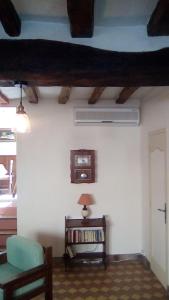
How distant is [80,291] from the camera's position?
3.31m

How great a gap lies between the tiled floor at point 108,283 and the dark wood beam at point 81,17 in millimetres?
2772

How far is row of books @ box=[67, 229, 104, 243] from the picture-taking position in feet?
13.0

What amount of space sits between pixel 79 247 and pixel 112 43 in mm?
3183

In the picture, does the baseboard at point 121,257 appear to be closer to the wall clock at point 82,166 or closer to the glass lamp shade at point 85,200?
the glass lamp shade at point 85,200

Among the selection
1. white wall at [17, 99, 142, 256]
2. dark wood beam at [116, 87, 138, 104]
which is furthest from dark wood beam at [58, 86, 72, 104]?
dark wood beam at [116, 87, 138, 104]

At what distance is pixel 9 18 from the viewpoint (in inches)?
64.4

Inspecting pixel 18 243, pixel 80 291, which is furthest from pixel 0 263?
pixel 80 291

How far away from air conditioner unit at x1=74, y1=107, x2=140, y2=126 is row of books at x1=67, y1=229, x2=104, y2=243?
1.60 metres

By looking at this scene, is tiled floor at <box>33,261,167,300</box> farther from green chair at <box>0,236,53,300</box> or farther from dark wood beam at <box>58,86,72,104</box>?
dark wood beam at <box>58,86,72,104</box>

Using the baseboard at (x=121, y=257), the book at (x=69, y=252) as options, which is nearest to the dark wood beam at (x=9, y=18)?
the book at (x=69, y=252)

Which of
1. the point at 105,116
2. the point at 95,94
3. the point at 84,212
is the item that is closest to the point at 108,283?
the point at 84,212

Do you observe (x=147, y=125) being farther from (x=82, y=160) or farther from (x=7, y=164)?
(x=7, y=164)

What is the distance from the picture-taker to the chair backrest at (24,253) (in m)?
2.84

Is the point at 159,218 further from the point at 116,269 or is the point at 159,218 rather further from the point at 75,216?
the point at 75,216
